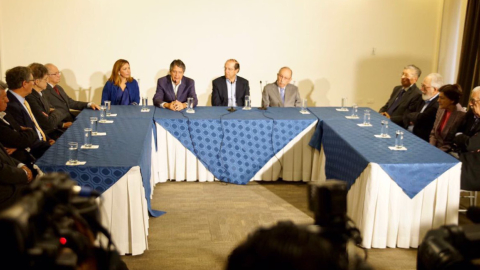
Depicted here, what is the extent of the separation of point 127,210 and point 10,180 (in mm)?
777

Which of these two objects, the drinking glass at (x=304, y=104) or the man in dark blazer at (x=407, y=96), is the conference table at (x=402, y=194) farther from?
the man in dark blazer at (x=407, y=96)

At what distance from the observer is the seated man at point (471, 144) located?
4125 millimetres

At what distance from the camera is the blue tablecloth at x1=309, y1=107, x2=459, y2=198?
370 centimetres

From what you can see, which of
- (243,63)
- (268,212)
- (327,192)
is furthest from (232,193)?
(327,192)

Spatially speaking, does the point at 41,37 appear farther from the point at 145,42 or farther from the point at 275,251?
the point at 275,251

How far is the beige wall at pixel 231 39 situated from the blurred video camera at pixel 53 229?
6.02 m

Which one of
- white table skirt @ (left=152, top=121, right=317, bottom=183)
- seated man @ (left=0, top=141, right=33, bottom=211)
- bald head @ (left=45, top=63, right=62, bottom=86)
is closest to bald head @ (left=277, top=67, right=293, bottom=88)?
white table skirt @ (left=152, top=121, right=317, bottom=183)

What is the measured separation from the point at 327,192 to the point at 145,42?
20.1 feet

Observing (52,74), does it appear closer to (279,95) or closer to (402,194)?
(279,95)

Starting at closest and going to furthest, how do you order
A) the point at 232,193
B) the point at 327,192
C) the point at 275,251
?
the point at 275,251 < the point at 327,192 < the point at 232,193

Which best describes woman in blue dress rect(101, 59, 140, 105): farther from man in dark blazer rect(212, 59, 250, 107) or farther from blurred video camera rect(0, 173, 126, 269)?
blurred video camera rect(0, 173, 126, 269)

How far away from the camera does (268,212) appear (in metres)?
4.60

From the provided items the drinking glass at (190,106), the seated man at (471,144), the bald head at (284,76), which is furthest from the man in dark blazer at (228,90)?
the seated man at (471,144)

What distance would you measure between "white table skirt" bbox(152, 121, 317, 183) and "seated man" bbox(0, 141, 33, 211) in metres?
1.72
